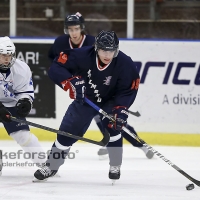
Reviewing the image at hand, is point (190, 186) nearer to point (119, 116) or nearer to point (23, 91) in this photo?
point (119, 116)

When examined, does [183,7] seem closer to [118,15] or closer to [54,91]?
[118,15]

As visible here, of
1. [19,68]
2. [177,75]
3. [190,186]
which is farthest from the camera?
[177,75]

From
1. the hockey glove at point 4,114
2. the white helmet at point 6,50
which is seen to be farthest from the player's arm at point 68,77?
the hockey glove at point 4,114

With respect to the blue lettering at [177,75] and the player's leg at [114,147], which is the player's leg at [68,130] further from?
the blue lettering at [177,75]

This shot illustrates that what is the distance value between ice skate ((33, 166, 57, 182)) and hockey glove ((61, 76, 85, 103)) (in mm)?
553

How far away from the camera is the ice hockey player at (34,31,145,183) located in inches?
149

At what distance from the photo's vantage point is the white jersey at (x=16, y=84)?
3.98m

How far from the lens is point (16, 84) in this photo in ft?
13.1

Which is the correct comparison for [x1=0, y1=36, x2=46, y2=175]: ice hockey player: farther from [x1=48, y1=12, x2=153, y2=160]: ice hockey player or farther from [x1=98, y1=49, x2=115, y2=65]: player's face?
[x1=48, y1=12, x2=153, y2=160]: ice hockey player

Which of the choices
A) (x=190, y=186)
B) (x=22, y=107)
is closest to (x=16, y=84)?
(x=22, y=107)

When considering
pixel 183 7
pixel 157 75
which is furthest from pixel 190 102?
pixel 183 7

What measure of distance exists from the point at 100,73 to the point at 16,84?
1.83ft

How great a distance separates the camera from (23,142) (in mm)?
4098

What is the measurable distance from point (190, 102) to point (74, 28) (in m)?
1.36
